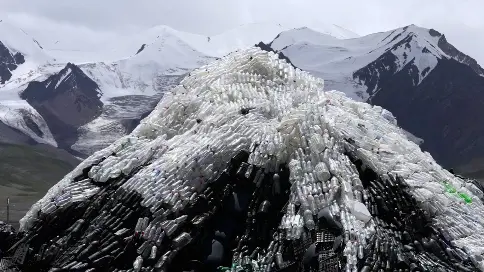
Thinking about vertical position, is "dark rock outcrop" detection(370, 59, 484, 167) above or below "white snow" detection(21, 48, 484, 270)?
above

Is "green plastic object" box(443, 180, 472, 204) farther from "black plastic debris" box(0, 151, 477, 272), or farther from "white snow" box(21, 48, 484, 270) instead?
"black plastic debris" box(0, 151, 477, 272)

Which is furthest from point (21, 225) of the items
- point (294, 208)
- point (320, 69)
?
point (320, 69)

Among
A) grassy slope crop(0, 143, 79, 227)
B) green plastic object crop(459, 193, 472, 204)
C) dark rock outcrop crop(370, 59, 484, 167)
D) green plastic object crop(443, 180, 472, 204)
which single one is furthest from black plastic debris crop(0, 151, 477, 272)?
dark rock outcrop crop(370, 59, 484, 167)

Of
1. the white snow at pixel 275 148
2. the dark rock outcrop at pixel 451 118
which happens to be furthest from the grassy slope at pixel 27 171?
the dark rock outcrop at pixel 451 118

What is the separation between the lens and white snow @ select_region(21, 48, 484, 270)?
6.98 m

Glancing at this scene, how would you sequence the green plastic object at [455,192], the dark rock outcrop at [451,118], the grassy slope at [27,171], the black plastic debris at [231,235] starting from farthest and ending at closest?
1. the dark rock outcrop at [451,118]
2. the grassy slope at [27,171]
3. the green plastic object at [455,192]
4. the black plastic debris at [231,235]

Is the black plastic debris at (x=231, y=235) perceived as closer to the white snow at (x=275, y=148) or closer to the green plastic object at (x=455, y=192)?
the white snow at (x=275, y=148)

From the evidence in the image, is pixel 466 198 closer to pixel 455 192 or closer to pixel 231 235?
pixel 455 192

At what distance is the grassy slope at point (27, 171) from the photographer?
12275 cm

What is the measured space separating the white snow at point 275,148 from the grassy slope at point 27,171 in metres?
101

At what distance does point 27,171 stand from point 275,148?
148 m

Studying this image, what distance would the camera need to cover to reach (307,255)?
21.2 ft

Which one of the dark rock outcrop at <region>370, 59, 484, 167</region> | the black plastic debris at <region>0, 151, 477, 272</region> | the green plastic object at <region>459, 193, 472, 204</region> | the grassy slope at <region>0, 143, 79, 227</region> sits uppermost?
the dark rock outcrop at <region>370, 59, 484, 167</region>

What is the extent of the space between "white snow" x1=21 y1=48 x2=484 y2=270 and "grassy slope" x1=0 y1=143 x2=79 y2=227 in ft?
332
